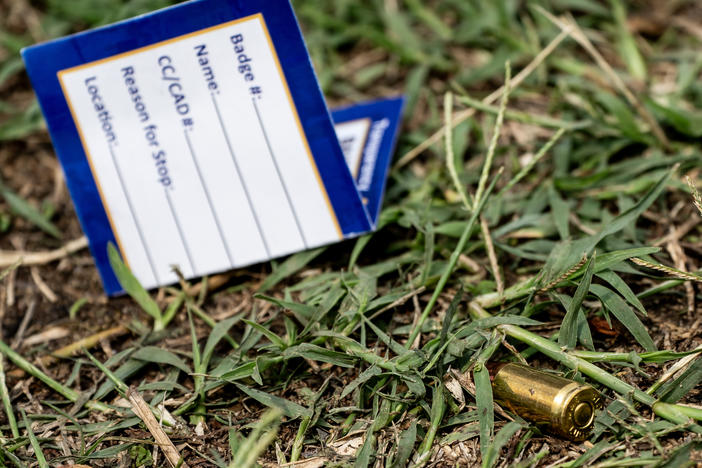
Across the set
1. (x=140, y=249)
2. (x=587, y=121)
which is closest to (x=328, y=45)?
(x=587, y=121)

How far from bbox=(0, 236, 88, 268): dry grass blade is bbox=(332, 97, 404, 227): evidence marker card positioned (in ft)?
2.59

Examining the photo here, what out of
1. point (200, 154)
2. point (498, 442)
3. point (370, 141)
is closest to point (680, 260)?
point (498, 442)

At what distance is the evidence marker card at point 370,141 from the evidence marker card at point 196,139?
173 mm

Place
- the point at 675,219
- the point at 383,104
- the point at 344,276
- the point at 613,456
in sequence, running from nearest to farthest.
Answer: the point at 613,456
the point at 344,276
the point at 675,219
the point at 383,104

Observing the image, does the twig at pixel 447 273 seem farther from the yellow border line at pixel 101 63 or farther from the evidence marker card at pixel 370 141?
the yellow border line at pixel 101 63

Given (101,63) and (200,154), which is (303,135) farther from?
(101,63)

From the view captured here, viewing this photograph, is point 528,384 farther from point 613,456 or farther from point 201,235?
point 201,235

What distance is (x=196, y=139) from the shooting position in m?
1.52

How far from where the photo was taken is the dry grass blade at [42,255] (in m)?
1.81

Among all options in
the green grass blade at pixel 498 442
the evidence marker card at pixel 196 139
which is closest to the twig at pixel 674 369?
the green grass blade at pixel 498 442

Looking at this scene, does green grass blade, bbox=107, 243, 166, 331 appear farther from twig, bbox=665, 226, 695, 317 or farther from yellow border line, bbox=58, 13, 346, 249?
twig, bbox=665, 226, 695, 317

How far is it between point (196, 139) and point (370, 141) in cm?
54

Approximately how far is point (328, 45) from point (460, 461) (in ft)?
5.56

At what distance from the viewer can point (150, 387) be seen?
1365mm
